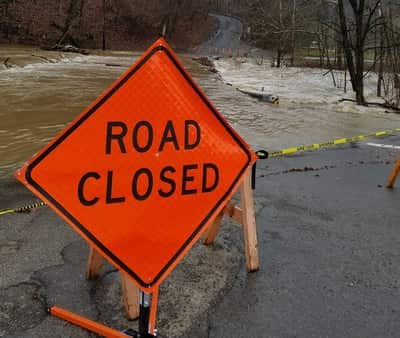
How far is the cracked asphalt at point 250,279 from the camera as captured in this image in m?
3.42

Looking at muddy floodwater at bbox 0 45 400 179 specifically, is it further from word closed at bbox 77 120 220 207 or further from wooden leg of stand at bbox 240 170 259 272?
word closed at bbox 77 120 220 207

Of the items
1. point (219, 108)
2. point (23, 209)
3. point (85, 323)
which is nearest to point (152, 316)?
point (85, 323)

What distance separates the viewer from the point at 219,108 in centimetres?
1673

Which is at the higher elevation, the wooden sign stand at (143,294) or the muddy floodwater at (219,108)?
the wooden sign stand at (143,294)

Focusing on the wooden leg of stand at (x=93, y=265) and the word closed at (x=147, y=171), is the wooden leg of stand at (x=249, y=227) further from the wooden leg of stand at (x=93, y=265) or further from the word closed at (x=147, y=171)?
the wooden leg of stand at (x=93, y=265)

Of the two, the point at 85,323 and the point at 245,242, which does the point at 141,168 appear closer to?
the point at 85,323

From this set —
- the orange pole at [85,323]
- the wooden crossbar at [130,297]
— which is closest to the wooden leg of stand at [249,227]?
the wooden crossbar at [130,297]

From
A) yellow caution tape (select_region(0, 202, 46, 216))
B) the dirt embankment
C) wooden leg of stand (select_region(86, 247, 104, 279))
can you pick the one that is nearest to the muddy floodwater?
yellow caution tape (select_region(0, 202, 46, 216))

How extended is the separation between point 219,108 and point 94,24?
4548 cm

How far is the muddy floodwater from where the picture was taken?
36.2 feet

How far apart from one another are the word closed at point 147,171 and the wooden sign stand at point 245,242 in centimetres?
76

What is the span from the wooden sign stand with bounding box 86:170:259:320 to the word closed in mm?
764

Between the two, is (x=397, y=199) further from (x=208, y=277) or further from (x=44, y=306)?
(x=44, y=306)

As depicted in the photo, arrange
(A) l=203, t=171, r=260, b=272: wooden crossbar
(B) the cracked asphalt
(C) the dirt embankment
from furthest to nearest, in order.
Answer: (C) the dirt embankment < (A) l=203, t=171, r=260, b=272: wooden crossbar < (B) the cracked asphalt
